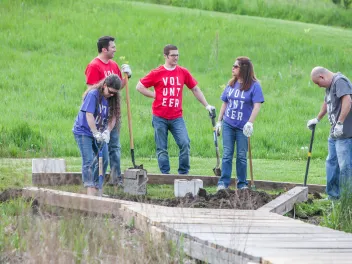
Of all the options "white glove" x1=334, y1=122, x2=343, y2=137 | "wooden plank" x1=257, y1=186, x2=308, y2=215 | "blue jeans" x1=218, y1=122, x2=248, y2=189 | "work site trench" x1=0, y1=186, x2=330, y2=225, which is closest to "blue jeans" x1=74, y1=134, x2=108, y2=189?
"work site trench" x1=0, y1=186, x2=330, y2=225

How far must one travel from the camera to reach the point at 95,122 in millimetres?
11578

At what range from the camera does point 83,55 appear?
27.9 metres

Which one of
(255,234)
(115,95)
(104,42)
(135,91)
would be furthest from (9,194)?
(135,91)

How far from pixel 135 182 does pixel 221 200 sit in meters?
1.44

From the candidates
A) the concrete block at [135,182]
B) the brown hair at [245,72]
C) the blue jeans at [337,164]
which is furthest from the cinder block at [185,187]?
the blue jeans at [337,164]

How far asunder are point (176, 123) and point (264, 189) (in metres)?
1.60

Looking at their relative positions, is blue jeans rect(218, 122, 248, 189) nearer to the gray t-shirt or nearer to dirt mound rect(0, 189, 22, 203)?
the gray t-shirt

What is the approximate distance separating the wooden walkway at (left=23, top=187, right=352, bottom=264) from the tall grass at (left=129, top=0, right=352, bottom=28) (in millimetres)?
30604

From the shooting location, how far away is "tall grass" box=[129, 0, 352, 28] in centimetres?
4041

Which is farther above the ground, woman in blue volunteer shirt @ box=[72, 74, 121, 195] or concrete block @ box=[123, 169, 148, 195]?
woman in blue volunteer shirt @ box=[72, 74, 121, 195]

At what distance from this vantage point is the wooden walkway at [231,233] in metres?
7.29

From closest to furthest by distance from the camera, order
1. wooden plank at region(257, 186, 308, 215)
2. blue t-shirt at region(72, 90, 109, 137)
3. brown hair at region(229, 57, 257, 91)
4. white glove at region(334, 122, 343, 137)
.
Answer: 1. wooden plank at region(257, 186, 308, 215)
2. blue t-shirt at region(72, 90, 109, 137)
3. white glove at region(334, 122, 343, 137)
4. brown hair at region(229, 57, 257, 91)

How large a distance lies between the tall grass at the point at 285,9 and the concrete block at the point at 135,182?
28.1 metres

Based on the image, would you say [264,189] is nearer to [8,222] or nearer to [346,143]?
[346,143]
